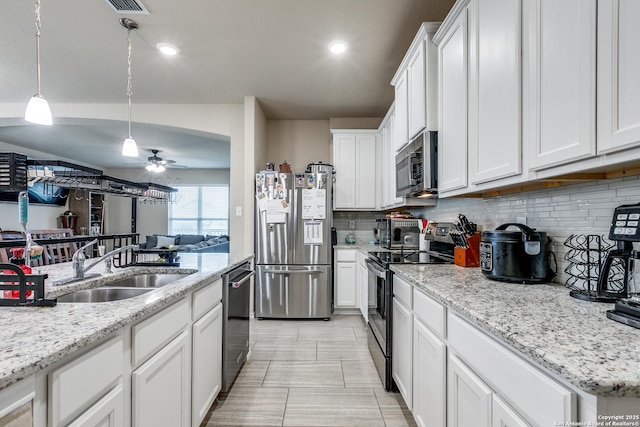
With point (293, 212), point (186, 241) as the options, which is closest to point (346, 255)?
point (293, 212)

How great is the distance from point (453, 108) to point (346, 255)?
2405 mm

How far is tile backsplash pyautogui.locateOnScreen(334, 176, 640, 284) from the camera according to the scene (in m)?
1.23

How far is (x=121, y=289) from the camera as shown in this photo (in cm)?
164

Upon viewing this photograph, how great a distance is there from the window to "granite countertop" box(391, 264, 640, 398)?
26.2 ft

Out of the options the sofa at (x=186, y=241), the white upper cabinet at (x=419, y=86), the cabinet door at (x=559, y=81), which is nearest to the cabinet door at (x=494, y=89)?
the cabinet door at (x=559, y=81)

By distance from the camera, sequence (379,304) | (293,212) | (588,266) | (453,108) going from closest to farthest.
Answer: (588,266), (453,108), (379,304), (293,212)

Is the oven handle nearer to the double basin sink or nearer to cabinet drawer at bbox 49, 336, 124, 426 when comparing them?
the double basin sink

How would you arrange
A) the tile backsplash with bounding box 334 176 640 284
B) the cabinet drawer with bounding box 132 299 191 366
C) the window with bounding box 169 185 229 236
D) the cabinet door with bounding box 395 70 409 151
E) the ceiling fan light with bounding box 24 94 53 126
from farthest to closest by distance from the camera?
1. the window with bounding box 169 185 229 236
2. the cabinet door with bounding box 395 70 409 151
3. the ceiling fan light with bounding box 24 94 53 126
4. the tile backsplash with bounding box 334 176 640 284
5. the cabinet drawer with bounding box 132 299 191 366

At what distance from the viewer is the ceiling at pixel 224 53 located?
2258 mm

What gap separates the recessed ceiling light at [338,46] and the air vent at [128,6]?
141cm

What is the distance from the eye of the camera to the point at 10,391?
0.65 meters

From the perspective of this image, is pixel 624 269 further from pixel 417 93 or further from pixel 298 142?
pixel 298 142

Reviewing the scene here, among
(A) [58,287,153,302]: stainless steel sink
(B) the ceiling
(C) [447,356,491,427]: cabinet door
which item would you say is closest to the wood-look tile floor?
(C) [447,356,491,427]: cabinet door

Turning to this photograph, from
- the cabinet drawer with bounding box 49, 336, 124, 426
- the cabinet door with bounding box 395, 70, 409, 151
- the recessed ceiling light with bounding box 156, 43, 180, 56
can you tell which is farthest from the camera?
the recessed ceiling light with bounding box 156, 43, 180, 56
